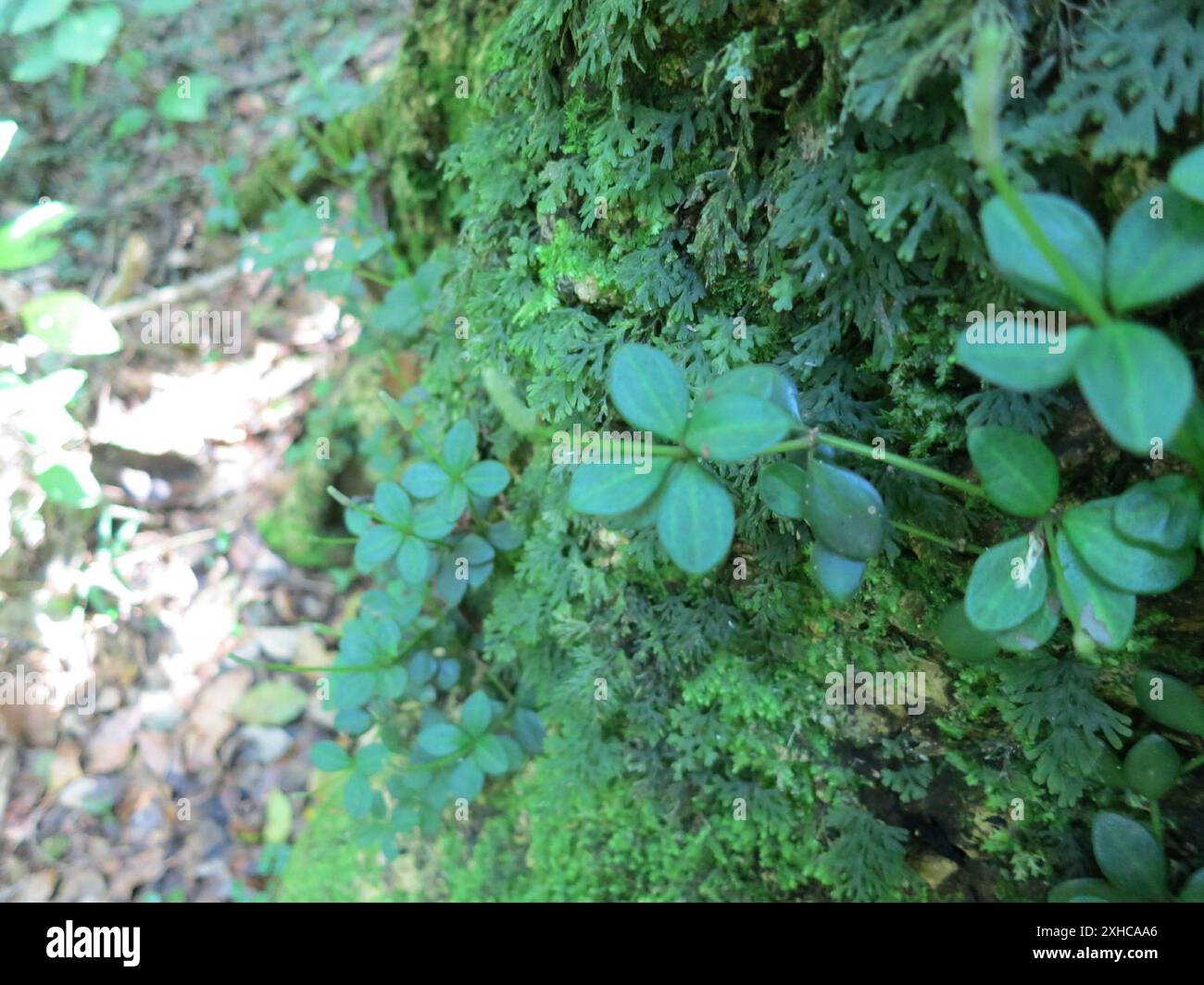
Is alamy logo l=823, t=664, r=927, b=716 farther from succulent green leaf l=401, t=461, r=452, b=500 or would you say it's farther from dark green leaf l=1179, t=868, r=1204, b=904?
succulent green leaf l=401, t=461, r=452, b=500

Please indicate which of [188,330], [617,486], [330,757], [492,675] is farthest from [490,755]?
[188,330]

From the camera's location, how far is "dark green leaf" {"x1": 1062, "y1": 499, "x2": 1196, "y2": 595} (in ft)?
2.99

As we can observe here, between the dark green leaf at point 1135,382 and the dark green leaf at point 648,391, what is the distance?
16.7 inches

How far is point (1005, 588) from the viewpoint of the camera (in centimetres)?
96

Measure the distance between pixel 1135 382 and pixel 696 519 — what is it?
0.46 meters

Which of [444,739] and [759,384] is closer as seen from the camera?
[759,384]

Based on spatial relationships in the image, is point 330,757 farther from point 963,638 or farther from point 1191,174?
point 1191,174

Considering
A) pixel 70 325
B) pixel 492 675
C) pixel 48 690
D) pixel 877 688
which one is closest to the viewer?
pixel 877 688

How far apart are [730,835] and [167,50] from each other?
407cm

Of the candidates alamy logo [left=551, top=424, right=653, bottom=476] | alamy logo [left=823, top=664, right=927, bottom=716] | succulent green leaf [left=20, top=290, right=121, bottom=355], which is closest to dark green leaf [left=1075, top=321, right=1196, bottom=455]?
alamy logo [left=551, top=424, right=653, bottom=476]

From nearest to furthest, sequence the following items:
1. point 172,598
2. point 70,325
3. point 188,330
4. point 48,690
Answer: point 70,325
point 48,690
point 172,598
point 188,330

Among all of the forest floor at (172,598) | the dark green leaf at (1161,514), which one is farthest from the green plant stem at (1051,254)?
the forest floor at (172,598)

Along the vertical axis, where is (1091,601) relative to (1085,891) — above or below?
above

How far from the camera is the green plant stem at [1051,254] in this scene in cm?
70
